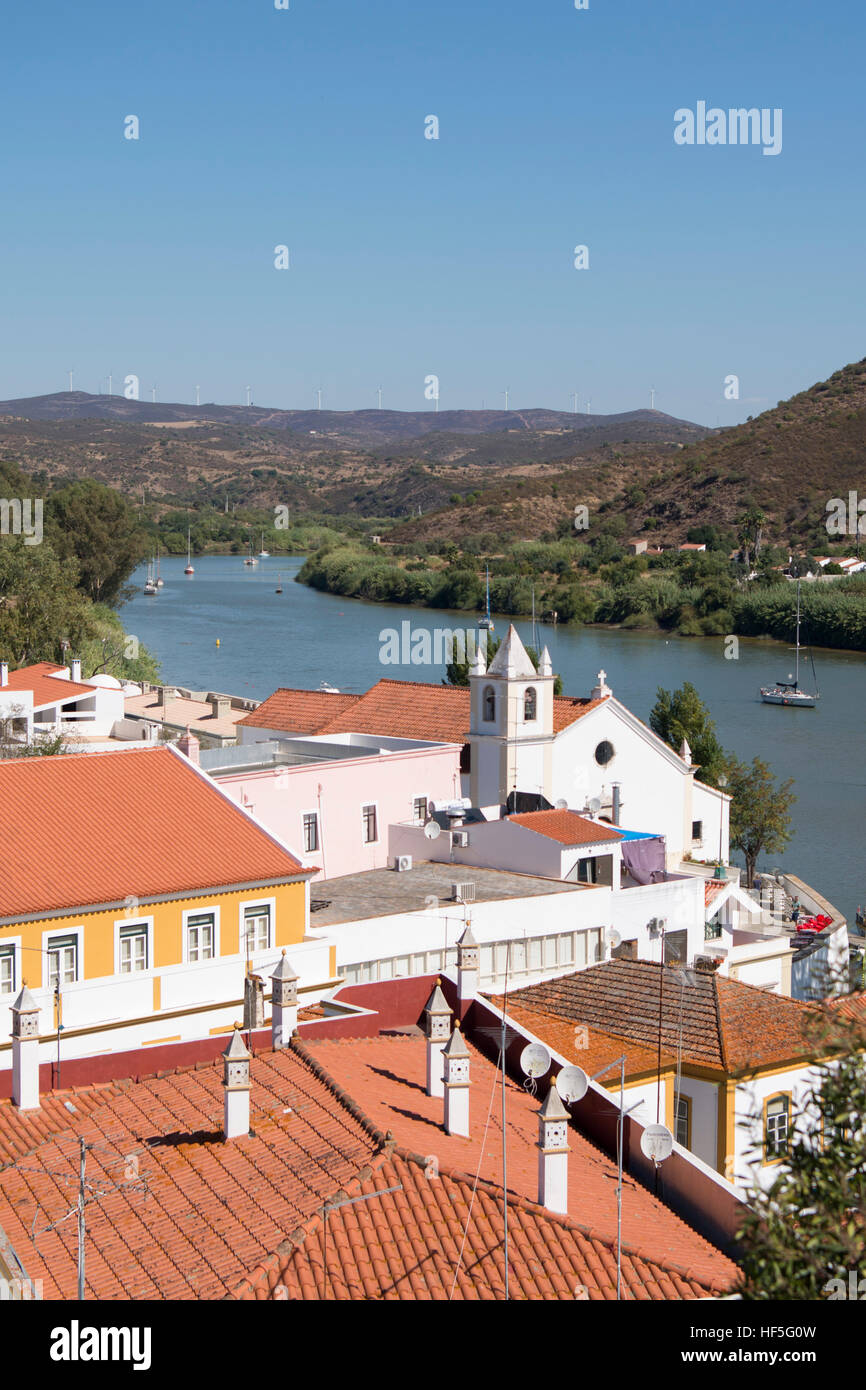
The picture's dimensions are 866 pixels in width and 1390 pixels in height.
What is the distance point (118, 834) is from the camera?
12.8m

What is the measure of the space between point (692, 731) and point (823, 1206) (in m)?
26.0

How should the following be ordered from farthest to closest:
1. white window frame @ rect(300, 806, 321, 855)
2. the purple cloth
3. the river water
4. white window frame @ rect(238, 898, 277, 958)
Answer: the river water
white window frame @ rect(300, 806, 321, 855)
the purple cloth
white window frame @ rect(238, 898, 277, 958)

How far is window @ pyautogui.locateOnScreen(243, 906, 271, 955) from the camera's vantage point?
42.2 ft

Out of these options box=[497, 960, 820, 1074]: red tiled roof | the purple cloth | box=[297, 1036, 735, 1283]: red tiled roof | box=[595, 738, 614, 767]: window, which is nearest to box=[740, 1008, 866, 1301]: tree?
box=[297, 1036, 735, 1283]: red tiled roof

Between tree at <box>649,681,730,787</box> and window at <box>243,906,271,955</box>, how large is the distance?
16298mm

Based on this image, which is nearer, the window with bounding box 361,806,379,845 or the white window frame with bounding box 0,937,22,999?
the white window frame with bounding box 0,937,22,999

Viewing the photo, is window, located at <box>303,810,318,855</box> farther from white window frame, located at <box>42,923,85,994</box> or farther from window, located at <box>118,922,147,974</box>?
white window frame, located at <box>42,923,85,994</box>

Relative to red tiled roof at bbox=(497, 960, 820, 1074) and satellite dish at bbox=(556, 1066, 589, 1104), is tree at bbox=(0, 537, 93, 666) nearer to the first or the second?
red tiled roof at bbox=(497, 960, 820, 1074)

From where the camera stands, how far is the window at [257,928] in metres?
12.9

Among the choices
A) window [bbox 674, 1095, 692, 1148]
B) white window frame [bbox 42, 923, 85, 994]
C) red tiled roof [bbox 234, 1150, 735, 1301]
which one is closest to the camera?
red tiled roof [bbox 234, 1150, 735, 1301]

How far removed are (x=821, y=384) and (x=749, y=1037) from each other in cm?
10926

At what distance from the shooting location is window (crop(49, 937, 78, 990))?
11648 millimetres

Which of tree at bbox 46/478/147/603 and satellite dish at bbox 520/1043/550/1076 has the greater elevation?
tree at bbox 46/478/147/603

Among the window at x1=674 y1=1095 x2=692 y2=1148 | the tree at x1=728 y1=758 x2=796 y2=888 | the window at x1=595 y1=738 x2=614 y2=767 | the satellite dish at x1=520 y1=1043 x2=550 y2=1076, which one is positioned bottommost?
the tree at x1=728 y1=758 x2=796 y2=888
